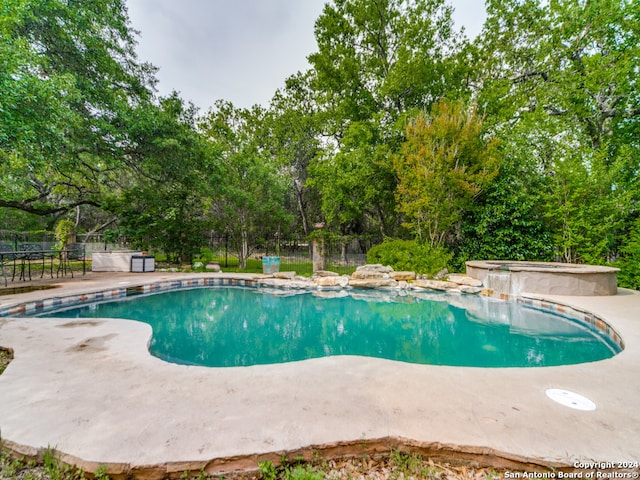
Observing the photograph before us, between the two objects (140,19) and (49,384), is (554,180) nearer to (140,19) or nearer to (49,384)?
(49,384)

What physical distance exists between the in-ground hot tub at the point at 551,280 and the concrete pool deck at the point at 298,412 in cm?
443

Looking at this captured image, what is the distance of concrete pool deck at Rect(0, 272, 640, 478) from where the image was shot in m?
1.68

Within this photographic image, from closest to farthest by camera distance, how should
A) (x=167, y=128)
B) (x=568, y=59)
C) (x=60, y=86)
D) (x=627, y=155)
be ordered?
(x=60, y=86) → (x=627, y=155) → (x=167, y=128) → (x=568, y=59)

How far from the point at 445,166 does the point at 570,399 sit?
Result: 29.2 feet

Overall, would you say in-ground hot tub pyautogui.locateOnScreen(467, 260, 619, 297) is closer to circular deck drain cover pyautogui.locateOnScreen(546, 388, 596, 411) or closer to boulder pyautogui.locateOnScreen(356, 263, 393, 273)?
boulder pyautogui.locateOnScreen(356, 263, 393, 273)

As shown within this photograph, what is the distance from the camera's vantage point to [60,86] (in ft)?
19.9

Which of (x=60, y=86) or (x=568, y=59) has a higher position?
(x=568, y=59)

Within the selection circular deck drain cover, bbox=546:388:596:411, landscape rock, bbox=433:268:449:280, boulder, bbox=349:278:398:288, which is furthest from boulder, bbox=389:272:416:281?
circular deck drain cover, bbox=546:388:596:411

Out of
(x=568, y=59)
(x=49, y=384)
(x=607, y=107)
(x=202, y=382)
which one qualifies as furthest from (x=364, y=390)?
(x=568, y=59)

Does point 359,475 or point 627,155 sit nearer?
point 359,475

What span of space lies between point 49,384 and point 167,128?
9049 millimetres

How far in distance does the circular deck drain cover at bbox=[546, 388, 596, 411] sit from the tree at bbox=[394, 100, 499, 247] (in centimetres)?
815

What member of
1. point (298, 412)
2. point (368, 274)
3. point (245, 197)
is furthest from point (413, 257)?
point (298, 412)

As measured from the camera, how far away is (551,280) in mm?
7082
